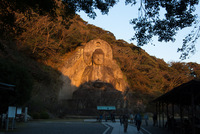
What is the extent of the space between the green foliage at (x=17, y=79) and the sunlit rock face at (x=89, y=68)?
18761 millimetres

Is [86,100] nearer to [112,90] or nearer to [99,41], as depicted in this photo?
[112,90]

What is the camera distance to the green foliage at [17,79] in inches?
573

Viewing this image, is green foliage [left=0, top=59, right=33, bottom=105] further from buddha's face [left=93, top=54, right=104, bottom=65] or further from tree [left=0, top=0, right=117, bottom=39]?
buddha's face [left=93, top=54, right=104, bottom=65]

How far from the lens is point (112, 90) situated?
106ft

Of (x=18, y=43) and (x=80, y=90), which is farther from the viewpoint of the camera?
(x=80, y=90)

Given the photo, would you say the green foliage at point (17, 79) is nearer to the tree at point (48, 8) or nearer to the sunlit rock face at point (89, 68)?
the tree at point (48, 8)

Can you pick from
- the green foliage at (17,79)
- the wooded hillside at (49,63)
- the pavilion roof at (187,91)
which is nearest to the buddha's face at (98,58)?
the wooded hillside at (49,63)

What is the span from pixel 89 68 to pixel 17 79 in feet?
73.6

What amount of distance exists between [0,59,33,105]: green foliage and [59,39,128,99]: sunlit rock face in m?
18.8

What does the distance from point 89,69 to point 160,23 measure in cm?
2664

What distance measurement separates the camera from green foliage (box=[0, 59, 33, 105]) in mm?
14555

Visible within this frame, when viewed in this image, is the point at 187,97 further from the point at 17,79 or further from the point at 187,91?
the point at 17,79

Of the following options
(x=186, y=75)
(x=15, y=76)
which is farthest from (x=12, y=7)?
(x=186, y=75)

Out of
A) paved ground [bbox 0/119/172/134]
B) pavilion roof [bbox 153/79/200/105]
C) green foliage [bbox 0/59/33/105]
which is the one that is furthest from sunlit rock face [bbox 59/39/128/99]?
pavilion roof [bbox 153/79/200/105]
